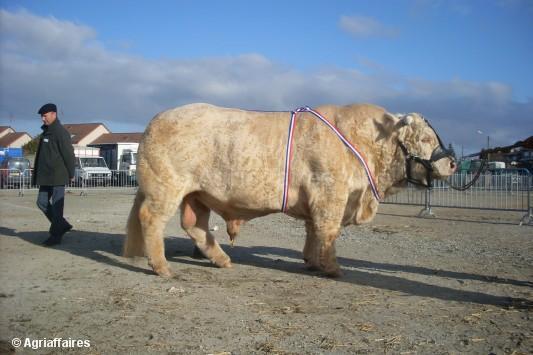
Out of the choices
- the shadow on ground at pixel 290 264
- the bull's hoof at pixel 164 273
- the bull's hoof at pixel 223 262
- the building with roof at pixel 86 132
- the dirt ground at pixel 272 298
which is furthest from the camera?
the building with roof at pixel 86 132

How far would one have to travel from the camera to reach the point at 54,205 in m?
7.94

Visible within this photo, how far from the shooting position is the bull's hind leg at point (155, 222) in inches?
244

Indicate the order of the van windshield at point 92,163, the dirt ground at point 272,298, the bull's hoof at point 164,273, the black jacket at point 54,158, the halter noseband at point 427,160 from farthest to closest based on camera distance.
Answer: the van windshield at point 92,163 < the black jacket at point 54,158 < the halter noseband at point 427,160 < the bull's hoof at point 164,273 < the dirt ground at point 272,298

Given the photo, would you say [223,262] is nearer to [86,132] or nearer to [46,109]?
[46,109]

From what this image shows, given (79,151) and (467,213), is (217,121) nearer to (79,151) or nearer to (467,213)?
(467,213)

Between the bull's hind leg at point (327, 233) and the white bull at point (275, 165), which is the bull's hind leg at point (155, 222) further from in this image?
the bull's hind leg at point (327, 233)

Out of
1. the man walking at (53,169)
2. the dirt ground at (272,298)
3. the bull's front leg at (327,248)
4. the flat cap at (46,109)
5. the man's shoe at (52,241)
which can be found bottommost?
the dirt ground at (272,298)

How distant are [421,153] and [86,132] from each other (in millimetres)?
65918

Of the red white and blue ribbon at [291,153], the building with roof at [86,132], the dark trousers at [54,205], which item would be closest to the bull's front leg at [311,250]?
the red white and blue ribbon at [291,153]

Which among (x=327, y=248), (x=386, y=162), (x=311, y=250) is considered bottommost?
(x=311, y=250)

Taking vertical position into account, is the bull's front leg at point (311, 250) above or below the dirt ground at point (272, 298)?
above

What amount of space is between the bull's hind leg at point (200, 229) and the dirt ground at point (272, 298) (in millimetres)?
185

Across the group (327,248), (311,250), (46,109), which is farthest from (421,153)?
(46,109)

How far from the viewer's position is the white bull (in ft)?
20.0
